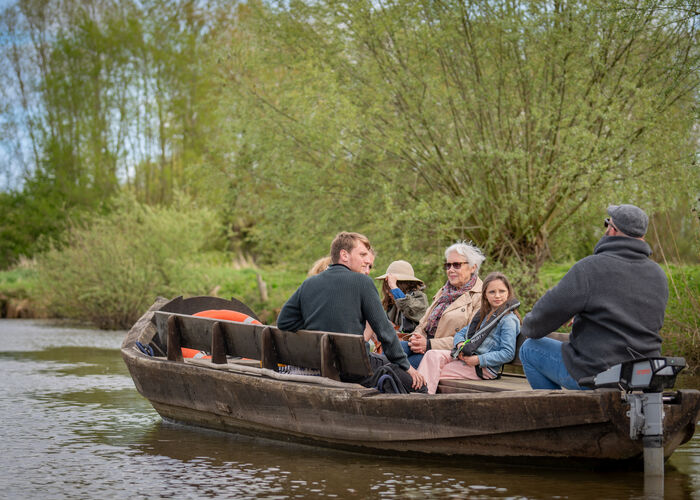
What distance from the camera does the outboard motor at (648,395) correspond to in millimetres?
5715

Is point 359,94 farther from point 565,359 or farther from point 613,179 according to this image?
point 565,359

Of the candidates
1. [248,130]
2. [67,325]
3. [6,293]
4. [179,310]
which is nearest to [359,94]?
[248,130]

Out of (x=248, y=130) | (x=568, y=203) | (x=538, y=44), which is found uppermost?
(x=538, y=44)

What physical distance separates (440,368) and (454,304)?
2.65 ft

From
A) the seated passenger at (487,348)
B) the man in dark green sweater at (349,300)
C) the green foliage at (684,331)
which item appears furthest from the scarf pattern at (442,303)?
the green foliage at (684,331)

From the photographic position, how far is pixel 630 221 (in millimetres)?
6074

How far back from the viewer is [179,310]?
33.3ft

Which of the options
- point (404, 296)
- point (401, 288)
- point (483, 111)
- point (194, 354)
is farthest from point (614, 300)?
point (483, 111)

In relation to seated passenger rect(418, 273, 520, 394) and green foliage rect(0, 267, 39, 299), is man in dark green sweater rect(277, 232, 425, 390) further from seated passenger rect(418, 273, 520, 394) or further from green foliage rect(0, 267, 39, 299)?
green foliage rect(0, 267, 39, 299)

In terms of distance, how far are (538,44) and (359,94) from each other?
114 inches

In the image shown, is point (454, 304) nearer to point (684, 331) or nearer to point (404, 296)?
point (404, 296)

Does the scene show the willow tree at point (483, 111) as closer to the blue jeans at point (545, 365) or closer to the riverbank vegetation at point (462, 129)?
the riverbank vegetation at point (462, 129)

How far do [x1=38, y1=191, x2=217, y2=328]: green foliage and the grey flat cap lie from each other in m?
19.1

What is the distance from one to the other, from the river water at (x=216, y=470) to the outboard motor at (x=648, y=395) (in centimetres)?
27
